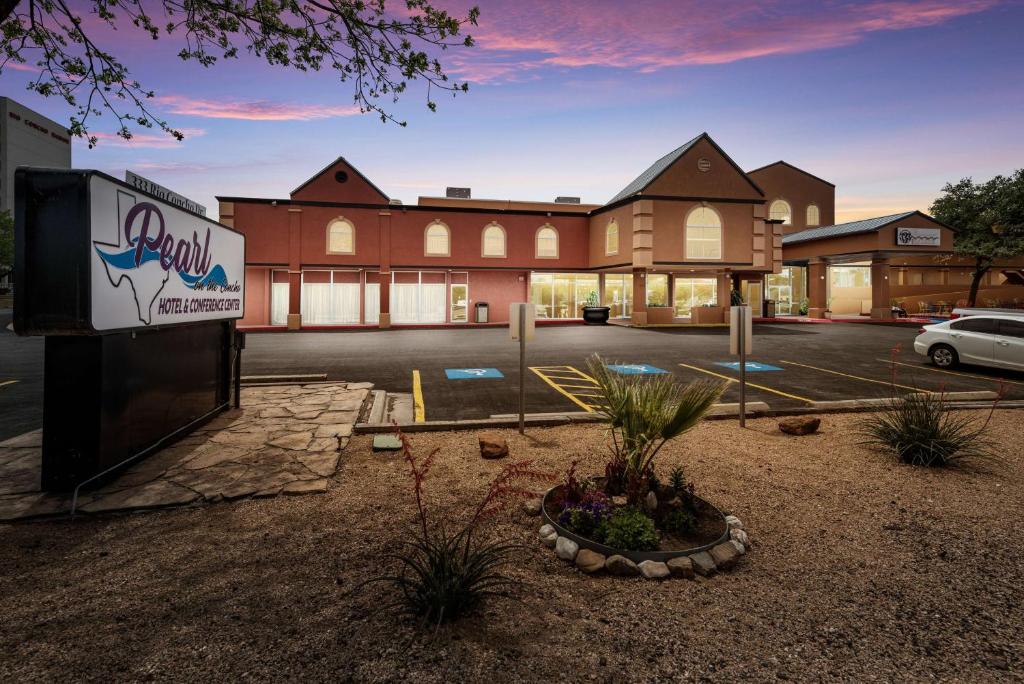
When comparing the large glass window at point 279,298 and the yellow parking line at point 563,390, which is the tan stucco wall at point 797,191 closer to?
the large glass window at point 279,298

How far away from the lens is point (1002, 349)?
1231cm

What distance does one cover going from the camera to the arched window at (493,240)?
100 ft

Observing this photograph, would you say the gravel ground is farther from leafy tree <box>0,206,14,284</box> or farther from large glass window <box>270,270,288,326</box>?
leafy tree <box>0,206,14,284</box>

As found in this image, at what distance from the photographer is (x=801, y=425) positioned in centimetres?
728

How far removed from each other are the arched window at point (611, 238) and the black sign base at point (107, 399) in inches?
1027

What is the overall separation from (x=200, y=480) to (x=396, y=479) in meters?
2.06

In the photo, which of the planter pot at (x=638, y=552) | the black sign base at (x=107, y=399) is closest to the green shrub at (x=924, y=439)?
the planter pot at (x=638, y=552)

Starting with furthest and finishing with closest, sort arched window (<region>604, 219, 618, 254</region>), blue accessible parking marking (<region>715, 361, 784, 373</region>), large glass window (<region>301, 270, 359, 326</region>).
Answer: arched window (<region>604, 219, 618, 254</region>) < large glass window (<region>301, 270, 359, 326</region>) < blue accessible parking marking (<region>715, 361, 784, 373</region>)

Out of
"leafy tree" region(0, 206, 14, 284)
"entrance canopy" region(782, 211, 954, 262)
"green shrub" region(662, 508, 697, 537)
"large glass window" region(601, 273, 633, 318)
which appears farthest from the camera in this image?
"leafy tree" region(0, 206, 14, 284)

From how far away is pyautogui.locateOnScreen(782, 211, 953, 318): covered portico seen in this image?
1216 inches

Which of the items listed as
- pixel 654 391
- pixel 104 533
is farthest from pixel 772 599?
pixel 104 533

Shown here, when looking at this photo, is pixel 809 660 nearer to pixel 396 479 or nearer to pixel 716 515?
pixel 716 515

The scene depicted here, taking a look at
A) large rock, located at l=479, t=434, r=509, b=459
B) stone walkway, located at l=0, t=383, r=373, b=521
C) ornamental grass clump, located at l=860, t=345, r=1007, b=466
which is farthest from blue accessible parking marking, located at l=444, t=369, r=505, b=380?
ornamental grass clump, located at l=860, t=345, r=1007, b=466

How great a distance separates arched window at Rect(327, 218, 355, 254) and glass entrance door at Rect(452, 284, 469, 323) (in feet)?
21.3
